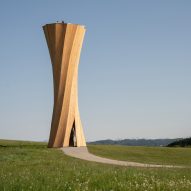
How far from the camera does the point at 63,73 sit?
33125 millimetres

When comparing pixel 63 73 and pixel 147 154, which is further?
pixel 63 73

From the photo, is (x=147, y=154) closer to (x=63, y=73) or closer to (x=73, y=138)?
Answer: (x=73, y=138)

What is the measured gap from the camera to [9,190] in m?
6.92

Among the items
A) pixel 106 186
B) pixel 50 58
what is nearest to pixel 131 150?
pixel 50 58

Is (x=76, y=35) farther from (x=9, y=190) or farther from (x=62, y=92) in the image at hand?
(x=9, y=190)

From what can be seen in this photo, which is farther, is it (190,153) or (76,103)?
(76,103)

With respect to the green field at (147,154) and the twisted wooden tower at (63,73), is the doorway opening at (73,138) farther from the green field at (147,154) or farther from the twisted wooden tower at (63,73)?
the green field at (147,154)

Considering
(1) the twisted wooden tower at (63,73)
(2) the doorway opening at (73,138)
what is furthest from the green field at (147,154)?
(1) the twisted wooden tower at (63,73)

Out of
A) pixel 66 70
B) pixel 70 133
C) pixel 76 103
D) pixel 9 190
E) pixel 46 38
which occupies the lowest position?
pixel 9 190

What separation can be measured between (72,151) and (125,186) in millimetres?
23143

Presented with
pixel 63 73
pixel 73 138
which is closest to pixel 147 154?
pixel 73 138

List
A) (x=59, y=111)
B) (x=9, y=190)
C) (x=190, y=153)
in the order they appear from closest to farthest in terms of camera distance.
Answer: (x=9, y=190) < (x=190, y=153) < (x=59, y=111)

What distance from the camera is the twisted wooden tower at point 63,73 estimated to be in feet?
108

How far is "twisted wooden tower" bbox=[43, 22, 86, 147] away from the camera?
3291 centimetres
